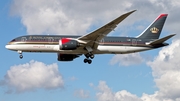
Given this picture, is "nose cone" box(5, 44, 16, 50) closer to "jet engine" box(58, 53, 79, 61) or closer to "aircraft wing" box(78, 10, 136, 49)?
"aircraft wing" box(78, 10, 136, 49)

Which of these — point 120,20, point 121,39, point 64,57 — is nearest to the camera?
point 120,20

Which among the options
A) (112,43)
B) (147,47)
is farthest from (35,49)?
(147,47)

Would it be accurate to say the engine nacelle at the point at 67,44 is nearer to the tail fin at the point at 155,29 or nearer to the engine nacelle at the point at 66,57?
the engine nacelle at the point at 66,57

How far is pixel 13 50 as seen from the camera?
79.1m

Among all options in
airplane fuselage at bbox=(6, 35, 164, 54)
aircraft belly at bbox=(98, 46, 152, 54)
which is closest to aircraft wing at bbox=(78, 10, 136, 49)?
aircraft belly at bbox=(98, 46, 152, 54)

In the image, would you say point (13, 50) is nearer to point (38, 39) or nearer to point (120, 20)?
point (38, 39)

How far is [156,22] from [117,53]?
12719mm

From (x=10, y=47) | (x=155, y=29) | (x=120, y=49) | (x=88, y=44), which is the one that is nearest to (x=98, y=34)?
(x=88, y=44)

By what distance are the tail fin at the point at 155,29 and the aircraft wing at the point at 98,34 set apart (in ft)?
36.9

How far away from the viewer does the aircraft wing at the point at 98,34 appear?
7281 cm

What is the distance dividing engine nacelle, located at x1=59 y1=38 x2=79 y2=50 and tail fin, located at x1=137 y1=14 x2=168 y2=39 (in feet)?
50.7

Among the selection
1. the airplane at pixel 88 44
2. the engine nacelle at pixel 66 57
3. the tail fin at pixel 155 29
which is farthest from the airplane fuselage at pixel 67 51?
the engine nacelle at pixel 66 57

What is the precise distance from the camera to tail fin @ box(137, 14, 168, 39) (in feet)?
287

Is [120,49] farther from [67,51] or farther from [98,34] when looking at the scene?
[67,51]
